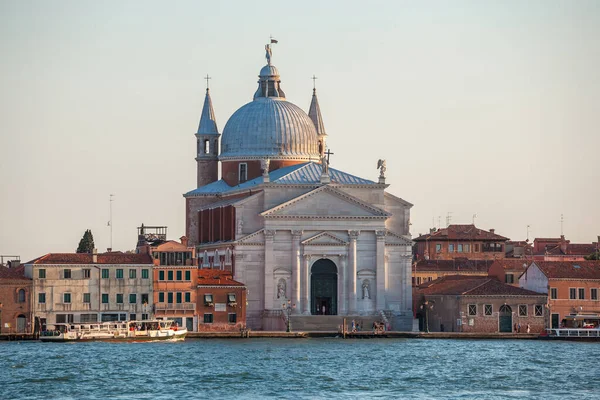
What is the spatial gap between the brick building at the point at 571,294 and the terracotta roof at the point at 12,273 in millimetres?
27029

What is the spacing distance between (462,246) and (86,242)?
26946mm

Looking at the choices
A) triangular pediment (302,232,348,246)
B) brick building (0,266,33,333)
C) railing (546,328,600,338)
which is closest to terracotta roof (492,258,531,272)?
triangular pediment (302,232,348,246)

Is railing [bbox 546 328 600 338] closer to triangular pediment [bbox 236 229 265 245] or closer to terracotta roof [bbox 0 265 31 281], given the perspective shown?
triangular pediment [bbox 236 229 265 245]

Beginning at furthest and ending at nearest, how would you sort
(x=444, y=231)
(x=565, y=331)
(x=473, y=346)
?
(x=444, y=231)
(x=565, y=331)
(x=473, y=346)

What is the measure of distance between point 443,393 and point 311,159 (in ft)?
155

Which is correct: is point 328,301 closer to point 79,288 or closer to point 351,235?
point 351,235

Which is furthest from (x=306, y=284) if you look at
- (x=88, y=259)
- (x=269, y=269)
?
(x=88, y=259)

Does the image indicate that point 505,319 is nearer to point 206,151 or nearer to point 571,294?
point 571,294

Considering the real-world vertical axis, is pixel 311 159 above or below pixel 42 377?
above

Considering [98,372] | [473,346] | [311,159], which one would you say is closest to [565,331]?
[473,346]

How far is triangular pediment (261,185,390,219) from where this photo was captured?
96.0 m

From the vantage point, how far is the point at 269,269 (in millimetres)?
95875

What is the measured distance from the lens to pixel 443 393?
62594mm

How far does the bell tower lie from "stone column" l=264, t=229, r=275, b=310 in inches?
716
